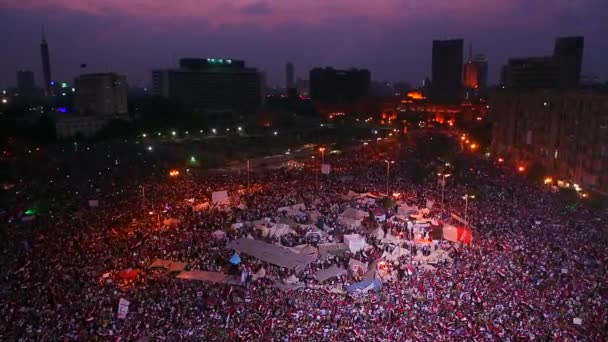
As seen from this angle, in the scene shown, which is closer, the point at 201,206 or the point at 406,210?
the point at 406,210

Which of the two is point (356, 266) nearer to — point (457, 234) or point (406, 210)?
point (457, 234)

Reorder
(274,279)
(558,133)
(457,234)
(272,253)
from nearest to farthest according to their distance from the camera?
(274,279), (272,253), (457,234), (558,133)

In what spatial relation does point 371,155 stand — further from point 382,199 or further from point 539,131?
point 382,199

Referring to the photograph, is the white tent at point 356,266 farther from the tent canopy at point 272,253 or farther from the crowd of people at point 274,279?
the tent canopy at point 272,253

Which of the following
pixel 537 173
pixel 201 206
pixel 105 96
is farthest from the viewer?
pixel 105 96

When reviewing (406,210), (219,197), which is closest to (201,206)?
(219,197)

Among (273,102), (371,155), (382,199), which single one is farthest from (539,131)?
(273,102)

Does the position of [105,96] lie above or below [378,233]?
above

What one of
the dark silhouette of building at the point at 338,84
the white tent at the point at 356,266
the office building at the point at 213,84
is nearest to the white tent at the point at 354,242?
the white tent at the point at 356,266
